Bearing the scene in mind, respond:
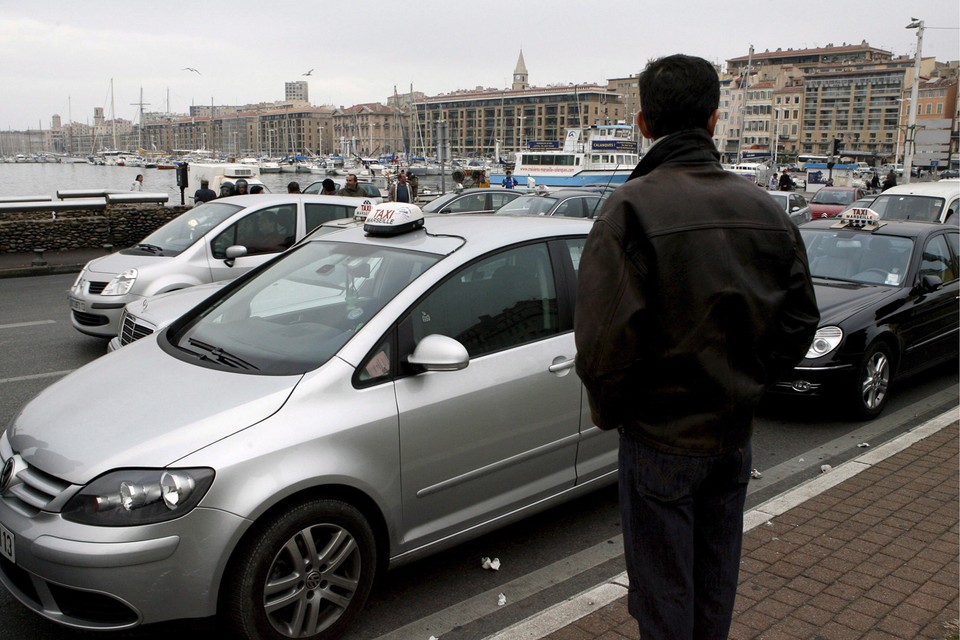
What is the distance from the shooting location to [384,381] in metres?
3.50

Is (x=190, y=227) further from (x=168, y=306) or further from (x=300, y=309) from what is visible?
(x=300, y=309)

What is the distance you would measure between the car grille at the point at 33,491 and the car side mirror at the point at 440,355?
55.9 inches

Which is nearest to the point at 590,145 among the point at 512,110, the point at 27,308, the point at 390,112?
the point at 27,308

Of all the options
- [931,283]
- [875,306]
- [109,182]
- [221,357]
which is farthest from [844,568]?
[109,182]

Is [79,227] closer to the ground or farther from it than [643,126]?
closer to the ground

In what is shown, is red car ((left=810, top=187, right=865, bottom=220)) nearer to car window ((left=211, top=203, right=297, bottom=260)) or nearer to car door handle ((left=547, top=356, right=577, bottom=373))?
car window ((left=211, top=203, right=297, bottom=260))

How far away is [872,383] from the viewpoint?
6988 millimetres

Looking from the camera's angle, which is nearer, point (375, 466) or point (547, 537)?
point (375, 466)

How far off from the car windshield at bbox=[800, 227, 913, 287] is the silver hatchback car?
4.49m

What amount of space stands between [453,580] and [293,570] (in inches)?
43.8

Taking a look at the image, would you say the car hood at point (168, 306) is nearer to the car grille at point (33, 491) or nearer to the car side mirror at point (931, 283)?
the car grille at point (33, 491)

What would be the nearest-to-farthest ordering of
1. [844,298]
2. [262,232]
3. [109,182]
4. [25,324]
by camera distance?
1. [844,298]
2. [262,232]
3. [25,324]
4. [109,182]

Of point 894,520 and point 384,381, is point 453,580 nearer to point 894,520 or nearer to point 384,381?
point 384,381

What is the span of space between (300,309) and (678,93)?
2.50 metres
